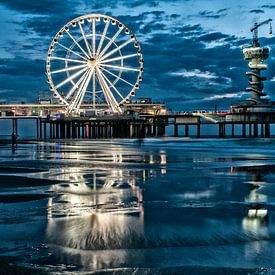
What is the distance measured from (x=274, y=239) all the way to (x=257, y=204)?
323 cm

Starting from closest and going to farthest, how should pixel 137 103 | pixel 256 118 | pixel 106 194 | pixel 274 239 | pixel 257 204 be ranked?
pixel 274 239 → pixel 257 204 → pixel 106 194 → pixel 256 118 → pixel 137 103

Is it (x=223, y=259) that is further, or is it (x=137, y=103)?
(x=137, y=103)

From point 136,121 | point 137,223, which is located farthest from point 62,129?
point 137,223

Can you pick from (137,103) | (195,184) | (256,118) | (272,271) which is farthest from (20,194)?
(137,103)

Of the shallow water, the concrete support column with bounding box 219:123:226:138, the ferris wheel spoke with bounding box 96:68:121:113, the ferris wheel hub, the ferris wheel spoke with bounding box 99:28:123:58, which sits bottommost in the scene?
the shallow water

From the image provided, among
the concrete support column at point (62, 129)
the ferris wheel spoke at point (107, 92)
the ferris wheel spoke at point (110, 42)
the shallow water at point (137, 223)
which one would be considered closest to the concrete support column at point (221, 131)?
the ferris wheel spoke at point (107, 92)

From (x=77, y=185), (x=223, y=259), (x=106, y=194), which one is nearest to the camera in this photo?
(x=223, y=259)

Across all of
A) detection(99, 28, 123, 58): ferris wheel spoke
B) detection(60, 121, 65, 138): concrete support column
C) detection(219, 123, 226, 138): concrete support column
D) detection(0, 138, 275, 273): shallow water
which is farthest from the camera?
detection(219, 123, 226, 138): concrete support column

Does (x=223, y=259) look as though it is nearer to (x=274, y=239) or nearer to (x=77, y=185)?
(x=274, y=239)

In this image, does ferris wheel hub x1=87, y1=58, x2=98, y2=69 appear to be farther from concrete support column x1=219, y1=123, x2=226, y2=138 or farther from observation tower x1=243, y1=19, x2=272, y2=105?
observation tower x1=243, y1=19, x2=272, y2=105

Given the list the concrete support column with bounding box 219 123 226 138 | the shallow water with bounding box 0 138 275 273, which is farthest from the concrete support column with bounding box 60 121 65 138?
the shallow water with bounding box 0 138 275 273

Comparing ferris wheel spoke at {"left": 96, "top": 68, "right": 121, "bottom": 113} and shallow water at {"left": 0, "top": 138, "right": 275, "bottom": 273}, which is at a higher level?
ferris wheel spoke at {"left": 96, "top": 68, "right": 121, "bottom": 113}

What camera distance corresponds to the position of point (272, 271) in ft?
18.8

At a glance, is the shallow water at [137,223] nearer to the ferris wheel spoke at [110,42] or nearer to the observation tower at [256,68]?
the ferris wheel spoke at [110,42]
